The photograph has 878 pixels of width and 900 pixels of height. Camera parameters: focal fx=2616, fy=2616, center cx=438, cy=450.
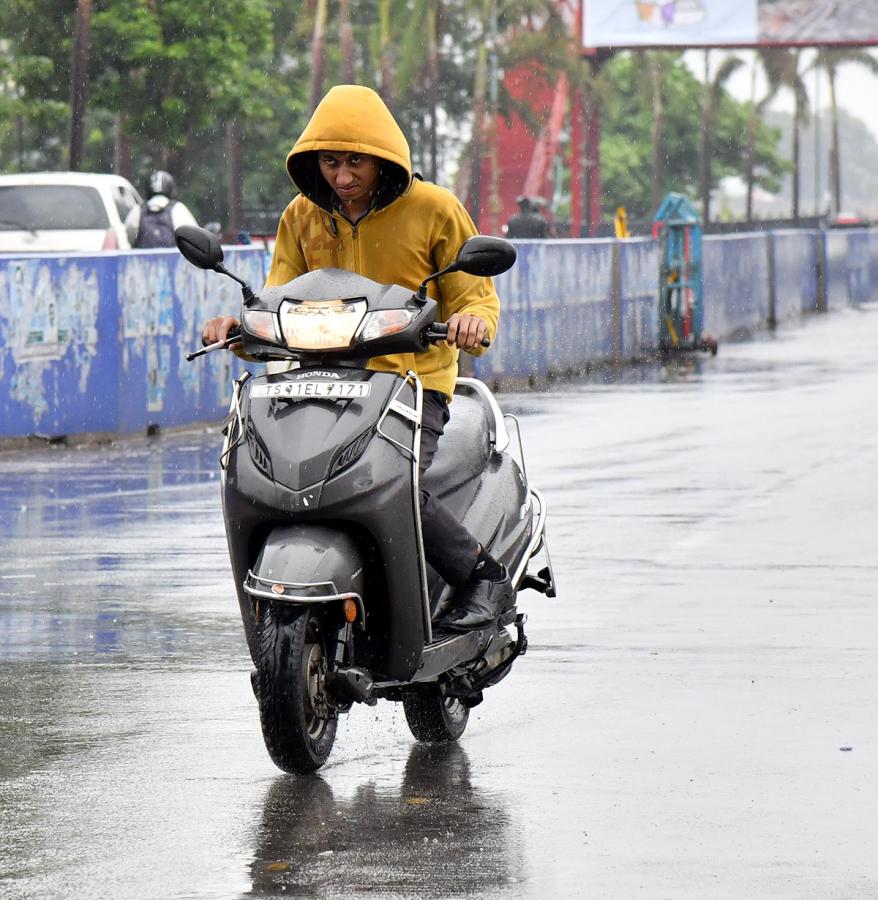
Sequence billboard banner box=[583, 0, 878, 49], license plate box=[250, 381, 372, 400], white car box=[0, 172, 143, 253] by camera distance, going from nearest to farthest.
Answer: license plate box=[250, 381, 372, 400]
white car box=[0, 172, 143, 253]
billboard banner box=[583, 0, 878, 49]

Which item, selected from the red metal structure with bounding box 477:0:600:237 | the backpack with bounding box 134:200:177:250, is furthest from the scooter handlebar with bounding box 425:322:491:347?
the red metal structure with bounding box 477:0:600:237

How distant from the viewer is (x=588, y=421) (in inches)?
788

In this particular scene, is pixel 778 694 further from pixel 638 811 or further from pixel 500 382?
pixel 500 382

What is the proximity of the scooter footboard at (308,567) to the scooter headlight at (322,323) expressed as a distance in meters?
0.46

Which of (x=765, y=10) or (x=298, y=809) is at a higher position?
(x=765, y=10)

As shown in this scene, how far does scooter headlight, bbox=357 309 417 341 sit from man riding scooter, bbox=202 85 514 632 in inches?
8.7

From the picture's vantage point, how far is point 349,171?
701 centimetres

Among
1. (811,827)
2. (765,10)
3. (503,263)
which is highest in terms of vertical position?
(765,10)

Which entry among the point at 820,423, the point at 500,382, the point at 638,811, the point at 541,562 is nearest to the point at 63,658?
the point at 541,562

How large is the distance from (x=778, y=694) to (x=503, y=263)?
6.80 ft

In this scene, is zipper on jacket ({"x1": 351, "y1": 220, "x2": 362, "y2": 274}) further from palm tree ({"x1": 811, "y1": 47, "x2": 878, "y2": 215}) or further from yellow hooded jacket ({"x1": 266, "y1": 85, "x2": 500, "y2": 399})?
palm tree ({"x1": 811, "y1": 47, "x2": 878, "y2": 215})

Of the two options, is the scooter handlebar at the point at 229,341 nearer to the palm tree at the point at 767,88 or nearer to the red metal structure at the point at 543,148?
the red metal structure at the point at 543,148

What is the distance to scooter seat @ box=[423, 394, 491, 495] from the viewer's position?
7035 millimetres

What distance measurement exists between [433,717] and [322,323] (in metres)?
1.31
